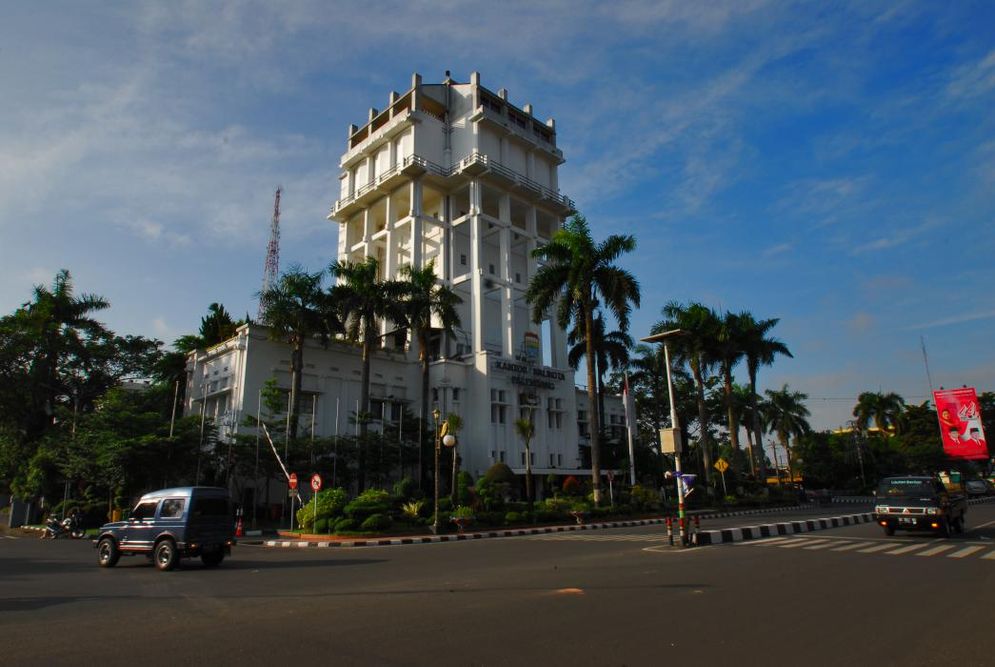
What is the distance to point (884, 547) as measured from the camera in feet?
47.1

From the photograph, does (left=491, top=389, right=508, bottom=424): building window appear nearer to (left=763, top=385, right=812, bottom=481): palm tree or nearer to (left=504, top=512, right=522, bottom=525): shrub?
(left=504, top=512, right=522, bottom=525): shrub

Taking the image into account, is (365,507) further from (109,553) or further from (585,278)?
(585,278)

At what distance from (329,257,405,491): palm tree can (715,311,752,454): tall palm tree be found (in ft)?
76.1

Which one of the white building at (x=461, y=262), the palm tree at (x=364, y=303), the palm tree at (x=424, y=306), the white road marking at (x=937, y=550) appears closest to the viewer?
the white road marking at (x=937, y=550)

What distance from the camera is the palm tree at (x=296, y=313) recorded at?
103 feet

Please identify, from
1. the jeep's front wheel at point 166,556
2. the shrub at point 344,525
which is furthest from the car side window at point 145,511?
the shrub at point 344,525

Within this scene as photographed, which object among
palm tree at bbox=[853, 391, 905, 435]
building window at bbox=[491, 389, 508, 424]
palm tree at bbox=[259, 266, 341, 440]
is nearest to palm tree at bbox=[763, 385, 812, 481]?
palm tree at bbox=[853, 391, 905, 435]

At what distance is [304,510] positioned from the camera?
24969 mm

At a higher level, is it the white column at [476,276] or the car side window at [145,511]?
the white column at [476,276]

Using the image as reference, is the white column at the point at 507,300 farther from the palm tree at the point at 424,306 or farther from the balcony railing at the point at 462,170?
the palm tree at the point at 424,306

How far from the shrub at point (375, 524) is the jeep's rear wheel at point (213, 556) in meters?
9.00

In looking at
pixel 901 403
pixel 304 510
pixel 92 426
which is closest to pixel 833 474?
pixel 901 403

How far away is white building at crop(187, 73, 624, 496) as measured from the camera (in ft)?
124

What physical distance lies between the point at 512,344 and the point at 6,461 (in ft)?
110
